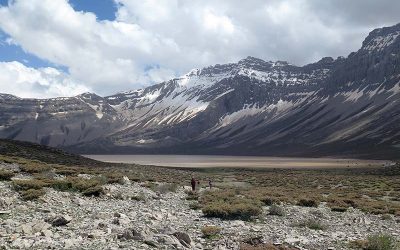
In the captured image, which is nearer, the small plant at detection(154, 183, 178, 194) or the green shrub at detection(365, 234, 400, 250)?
the green shrub at detection(365, 234, 400, 250)

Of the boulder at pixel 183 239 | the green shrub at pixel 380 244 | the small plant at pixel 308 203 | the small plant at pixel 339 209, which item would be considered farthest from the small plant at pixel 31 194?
the small plant at pixel 339 209

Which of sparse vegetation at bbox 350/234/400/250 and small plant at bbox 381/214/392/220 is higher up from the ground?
small plant at bbox 381/214/392/220

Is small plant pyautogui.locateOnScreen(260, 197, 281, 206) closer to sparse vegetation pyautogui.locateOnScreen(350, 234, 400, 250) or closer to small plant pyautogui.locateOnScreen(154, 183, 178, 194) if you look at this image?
small plant pyautogui.locateOnScreen(154, 183, 178, 194)

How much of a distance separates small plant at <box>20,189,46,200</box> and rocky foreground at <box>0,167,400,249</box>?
47 centimetres

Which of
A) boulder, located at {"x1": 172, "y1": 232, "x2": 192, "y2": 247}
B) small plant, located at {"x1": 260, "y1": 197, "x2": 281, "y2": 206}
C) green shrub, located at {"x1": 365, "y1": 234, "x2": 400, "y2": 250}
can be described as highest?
small plant, located at {"x1": 260, "y1": 197, "x2": 281, "y2": 206}

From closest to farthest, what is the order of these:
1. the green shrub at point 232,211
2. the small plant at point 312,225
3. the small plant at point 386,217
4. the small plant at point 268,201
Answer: the small plant at point 312,225 < the green shrub at point 232,211 < the small plant at point 386,217 < the small plant at point 268,201

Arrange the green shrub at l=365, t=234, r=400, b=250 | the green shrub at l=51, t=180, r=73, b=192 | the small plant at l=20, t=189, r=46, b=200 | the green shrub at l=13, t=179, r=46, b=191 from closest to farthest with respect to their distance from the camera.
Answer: the green shrub at l=365, t=234, r=400, b=250 → the small plant at l=20, t=189, r=46, b=200 → the green shrub at l=13, t=179, r=46, b=191 → the green shrub at l=51, t=180, r=73, b=192

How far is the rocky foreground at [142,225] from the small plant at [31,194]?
473 mm

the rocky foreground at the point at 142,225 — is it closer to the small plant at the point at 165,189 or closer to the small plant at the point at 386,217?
the small plant at the point at 386,217

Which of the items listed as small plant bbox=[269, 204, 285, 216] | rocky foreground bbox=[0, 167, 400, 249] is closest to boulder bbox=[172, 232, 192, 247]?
rocky foreground bbox=[0, 167, 400, 249]

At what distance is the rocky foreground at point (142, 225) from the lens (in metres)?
19.3

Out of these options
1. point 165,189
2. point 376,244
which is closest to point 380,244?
point 376,244

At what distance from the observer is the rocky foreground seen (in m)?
19.3

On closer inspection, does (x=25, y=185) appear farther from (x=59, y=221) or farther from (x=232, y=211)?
(x=232, y=211)
